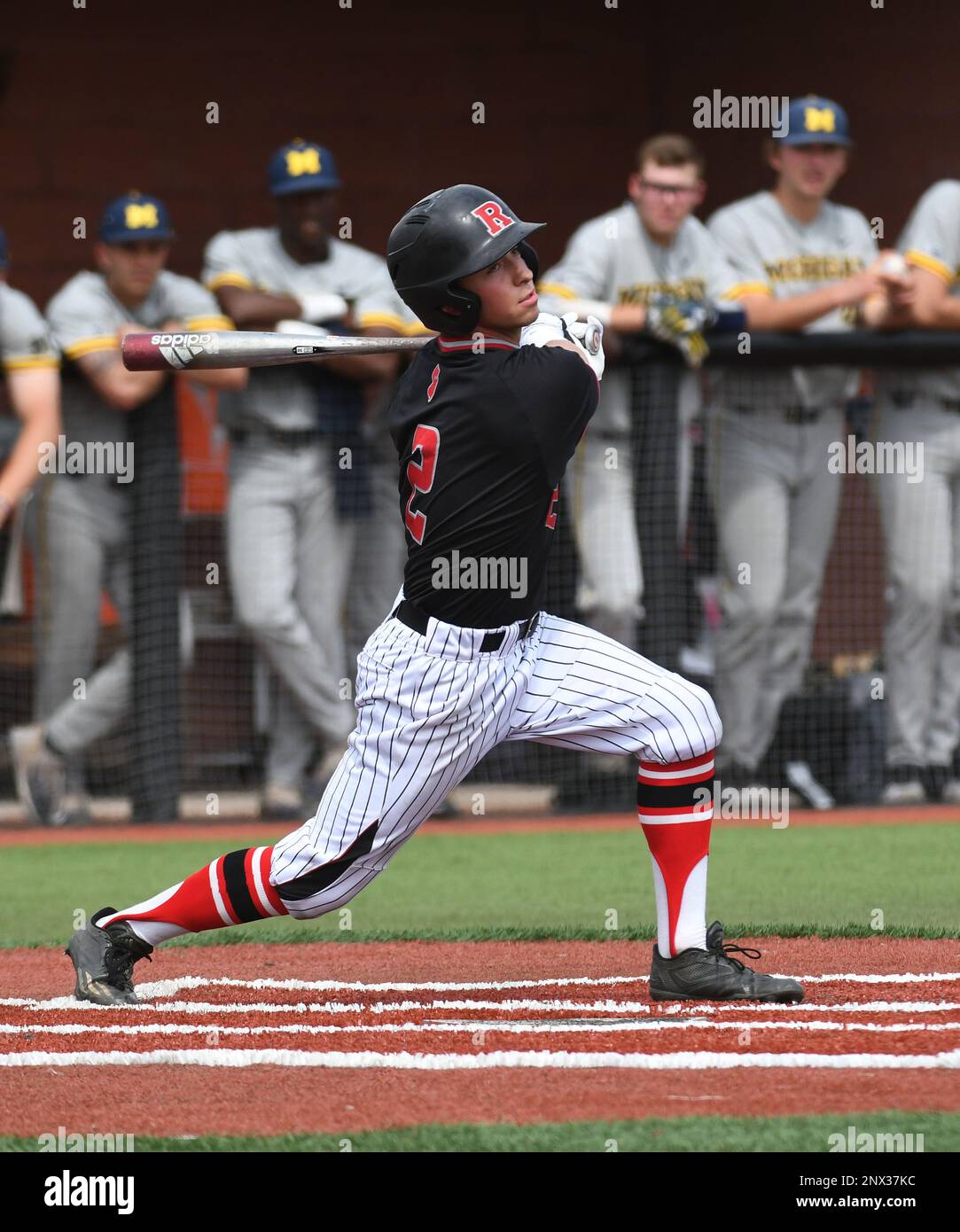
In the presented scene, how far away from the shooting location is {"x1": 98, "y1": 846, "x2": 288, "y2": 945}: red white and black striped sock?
4426mm

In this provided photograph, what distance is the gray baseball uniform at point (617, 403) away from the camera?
8.22m

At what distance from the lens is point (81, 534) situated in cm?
834

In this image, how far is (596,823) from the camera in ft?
26.5

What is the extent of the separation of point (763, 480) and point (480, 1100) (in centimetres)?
522

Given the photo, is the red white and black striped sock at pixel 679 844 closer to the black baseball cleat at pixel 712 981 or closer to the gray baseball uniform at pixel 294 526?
the black baseball cleat at pixel 712 981

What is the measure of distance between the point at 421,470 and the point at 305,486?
3.94 m

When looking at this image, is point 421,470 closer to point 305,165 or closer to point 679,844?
point 679,844

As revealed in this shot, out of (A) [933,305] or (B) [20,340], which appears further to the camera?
(A) [933,305]

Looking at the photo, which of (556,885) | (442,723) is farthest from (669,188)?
(442,723)

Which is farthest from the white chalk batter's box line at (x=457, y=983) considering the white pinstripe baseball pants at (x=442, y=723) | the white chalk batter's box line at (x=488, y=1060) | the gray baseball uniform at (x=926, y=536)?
the gray baseball uniform at (x=926, y=536)

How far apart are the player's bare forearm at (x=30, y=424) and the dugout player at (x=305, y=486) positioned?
2.27ft

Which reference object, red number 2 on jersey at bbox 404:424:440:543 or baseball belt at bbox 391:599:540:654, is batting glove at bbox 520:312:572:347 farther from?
baseball belt at bbox 391:599:540:654

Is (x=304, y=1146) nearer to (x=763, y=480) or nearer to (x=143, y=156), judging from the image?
(x=763, y=480)

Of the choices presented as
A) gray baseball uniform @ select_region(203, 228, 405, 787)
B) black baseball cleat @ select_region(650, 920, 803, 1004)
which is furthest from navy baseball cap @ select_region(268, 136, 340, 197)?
black baseball cleat @ select_region(650, 920, 803, 1004)
